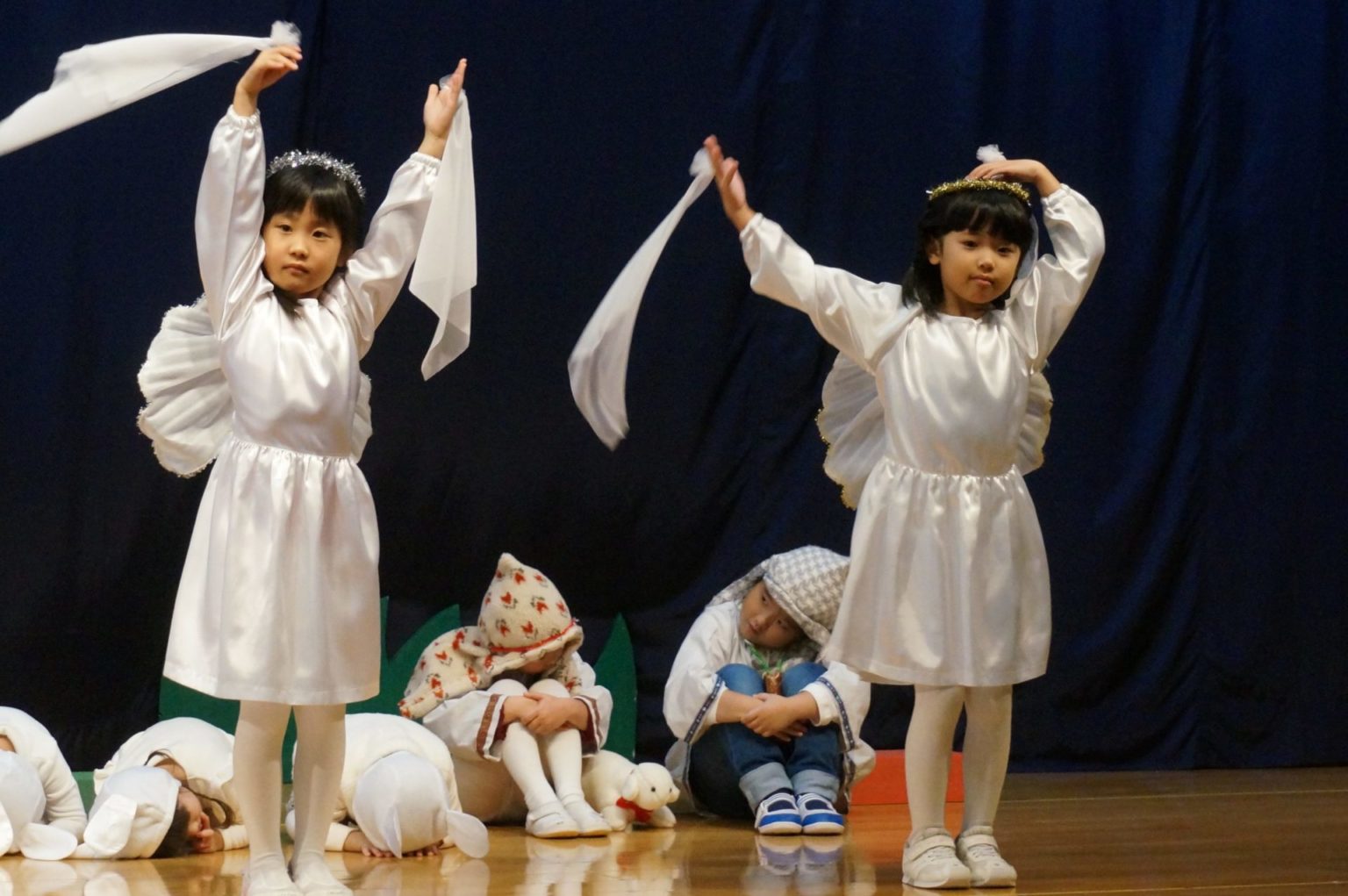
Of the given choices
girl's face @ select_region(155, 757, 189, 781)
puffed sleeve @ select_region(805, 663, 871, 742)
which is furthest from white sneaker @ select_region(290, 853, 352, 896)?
puffed sleeve @ select_region(805, 663, 871, 742)

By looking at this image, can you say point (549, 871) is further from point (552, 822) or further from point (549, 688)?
point (549, 688)

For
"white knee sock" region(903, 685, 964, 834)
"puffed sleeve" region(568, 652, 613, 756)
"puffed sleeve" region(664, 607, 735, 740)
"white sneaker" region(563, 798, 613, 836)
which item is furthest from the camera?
"puffed sleeve" region(664, 607, 735, 740)

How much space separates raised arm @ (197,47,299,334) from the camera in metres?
2.53

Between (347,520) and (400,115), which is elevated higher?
(400,115)

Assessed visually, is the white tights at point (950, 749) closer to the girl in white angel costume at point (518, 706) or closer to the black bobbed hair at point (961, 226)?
the black bobbed hair at point (961, 226)

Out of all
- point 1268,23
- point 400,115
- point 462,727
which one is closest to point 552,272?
point 400,115

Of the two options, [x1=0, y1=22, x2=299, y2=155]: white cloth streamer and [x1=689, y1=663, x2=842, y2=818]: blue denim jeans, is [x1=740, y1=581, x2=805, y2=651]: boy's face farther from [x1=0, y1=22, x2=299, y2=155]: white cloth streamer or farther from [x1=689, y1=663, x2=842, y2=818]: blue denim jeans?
[x1=0, y1=22, x2=299, y2=155]: white cloth streamer

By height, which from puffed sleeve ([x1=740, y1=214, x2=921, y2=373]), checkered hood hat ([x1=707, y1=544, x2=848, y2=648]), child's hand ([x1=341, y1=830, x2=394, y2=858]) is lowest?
child's hand ([x1=341, y1=830, x2=394, y2=858])

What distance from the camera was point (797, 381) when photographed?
14.1ft

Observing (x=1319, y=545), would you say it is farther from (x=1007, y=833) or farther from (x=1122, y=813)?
(x=1007, y=833)

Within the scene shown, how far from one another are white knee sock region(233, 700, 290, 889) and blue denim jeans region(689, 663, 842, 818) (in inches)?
48.5

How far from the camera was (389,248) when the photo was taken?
2701mm

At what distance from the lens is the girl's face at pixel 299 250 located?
262 cm

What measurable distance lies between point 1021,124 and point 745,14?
0.78m
